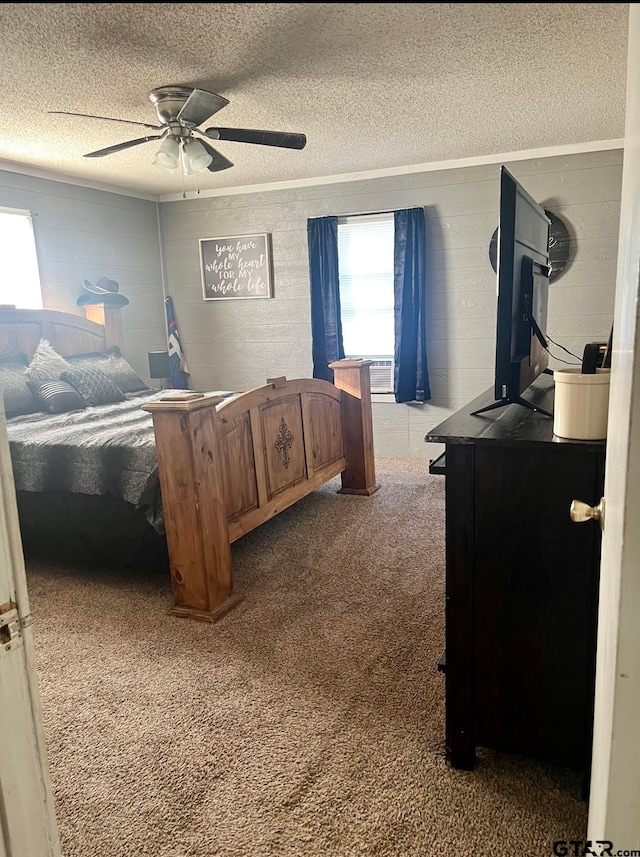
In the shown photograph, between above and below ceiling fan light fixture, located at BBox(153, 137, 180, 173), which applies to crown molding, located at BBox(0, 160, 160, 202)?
above

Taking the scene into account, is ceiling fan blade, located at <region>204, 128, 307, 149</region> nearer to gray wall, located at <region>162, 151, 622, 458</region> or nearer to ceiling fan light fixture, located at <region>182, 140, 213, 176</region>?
ceiling fan light fixture, located at <region>182, 140, 213, 176</region>

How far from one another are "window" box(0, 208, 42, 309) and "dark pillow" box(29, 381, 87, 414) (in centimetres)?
85

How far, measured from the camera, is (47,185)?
179 inches

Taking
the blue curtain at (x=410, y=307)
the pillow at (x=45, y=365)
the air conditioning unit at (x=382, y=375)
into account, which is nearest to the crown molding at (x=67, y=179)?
the pillow at (x=45, y=365)

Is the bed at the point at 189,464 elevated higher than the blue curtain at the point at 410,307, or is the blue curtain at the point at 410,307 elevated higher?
the blue curtain at the point at 410,307

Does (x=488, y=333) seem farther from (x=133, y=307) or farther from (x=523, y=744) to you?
(x=523, y=744)

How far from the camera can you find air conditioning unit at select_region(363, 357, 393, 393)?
16.9 feet

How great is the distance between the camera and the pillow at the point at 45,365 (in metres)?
3.92

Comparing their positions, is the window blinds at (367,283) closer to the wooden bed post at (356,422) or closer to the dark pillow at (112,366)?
the wooden bed post at (356,422)

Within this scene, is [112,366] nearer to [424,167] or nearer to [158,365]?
[158,365]

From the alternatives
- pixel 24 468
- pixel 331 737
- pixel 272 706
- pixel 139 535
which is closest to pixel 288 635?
pixel 272 706

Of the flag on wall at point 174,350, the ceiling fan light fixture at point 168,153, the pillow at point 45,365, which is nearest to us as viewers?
the ceiling fan light fixture at point 168,153

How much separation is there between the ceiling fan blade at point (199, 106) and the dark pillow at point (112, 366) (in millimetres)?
1945

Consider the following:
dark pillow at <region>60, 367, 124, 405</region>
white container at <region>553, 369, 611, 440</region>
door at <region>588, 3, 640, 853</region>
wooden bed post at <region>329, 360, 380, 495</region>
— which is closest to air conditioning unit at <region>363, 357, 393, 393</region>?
wooden bed post at <region>329, 360, 380, 495</region>
